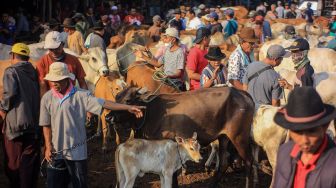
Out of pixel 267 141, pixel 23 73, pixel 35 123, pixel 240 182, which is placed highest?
pixel 23 73

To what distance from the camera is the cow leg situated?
775 centimetres

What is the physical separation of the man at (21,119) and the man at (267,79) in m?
3.02

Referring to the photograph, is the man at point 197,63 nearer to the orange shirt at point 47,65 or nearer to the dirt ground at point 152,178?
the dirt ground at point 152,178

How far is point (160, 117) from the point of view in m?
7.14

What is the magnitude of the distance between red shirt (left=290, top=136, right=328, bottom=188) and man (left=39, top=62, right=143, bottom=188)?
263 centimetres

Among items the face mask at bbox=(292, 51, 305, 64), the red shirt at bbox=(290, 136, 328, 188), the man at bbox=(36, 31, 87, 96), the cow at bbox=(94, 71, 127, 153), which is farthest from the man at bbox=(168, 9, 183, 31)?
the red shirt at bbox=(290, 136, 328, 188)

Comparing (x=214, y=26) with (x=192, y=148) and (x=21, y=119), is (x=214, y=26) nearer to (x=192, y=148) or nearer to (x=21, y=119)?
(x=192, y=148)

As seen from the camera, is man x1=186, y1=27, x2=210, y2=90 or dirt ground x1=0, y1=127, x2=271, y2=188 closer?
dirt ground x1=0, y1=127, x2=271, y2=188

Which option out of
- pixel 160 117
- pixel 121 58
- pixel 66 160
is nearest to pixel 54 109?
pixel 66 160

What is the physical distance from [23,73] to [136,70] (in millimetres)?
3671

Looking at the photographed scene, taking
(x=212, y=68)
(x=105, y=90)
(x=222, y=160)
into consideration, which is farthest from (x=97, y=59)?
(x=222, y=160)

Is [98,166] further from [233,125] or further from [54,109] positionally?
[54,109]

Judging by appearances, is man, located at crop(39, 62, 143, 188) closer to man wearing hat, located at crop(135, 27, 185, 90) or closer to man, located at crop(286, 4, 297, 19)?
man wearing hat, located at crop(135, 27, 185, 90)

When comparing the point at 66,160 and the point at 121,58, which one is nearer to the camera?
the point at 66,160
